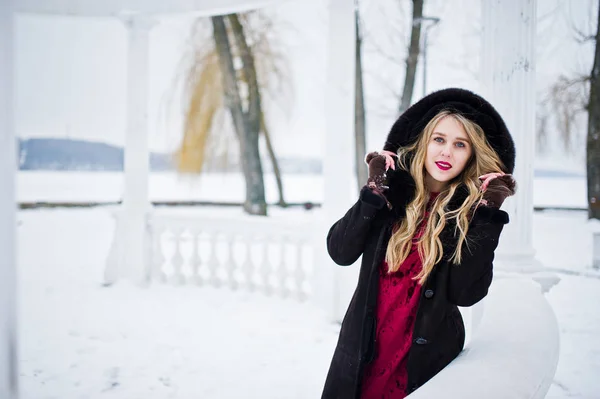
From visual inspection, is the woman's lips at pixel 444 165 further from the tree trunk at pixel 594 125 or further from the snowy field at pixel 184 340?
the tree trunk at pixel 594 125

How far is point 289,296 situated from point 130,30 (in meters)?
3.85

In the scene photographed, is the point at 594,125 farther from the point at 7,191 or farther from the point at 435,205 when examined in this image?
the point at 7,191

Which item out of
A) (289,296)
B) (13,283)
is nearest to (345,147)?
(289,296)

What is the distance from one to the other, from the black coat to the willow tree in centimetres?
986

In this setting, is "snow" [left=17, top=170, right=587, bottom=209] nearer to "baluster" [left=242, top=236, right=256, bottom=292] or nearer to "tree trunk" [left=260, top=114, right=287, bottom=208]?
"tree trunk" [left=260, top=114, right=287, bottom=208]

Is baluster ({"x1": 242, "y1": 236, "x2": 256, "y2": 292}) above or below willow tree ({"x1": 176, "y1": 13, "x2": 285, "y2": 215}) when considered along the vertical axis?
below

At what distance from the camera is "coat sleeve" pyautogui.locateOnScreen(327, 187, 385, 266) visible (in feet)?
5.08

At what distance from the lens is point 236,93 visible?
10984 mm

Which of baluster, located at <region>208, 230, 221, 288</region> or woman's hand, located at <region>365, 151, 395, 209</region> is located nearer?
woman's hand, located at <region>365, 151, 395, 209</region>

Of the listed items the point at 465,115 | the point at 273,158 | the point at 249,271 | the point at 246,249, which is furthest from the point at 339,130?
the point at 273,158

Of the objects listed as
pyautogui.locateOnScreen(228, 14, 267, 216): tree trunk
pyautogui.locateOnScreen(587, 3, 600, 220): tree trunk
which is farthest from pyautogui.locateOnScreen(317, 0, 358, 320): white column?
pyautogui.locateOnScreen(587, 3, 600, 220): tree trunk

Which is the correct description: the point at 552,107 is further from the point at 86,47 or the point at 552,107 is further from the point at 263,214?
the point at 86,47

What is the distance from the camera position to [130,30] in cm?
569

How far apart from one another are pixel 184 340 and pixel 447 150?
317cm
